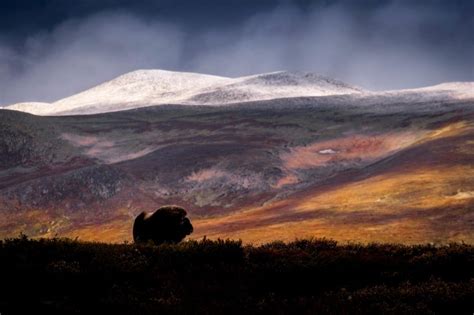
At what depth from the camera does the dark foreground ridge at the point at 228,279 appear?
372 inches

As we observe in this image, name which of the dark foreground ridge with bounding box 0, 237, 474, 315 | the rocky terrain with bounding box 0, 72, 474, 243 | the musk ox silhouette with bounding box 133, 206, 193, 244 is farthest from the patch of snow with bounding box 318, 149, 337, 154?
the dark foreground ridge with bounding box 0, 237, 474, 315

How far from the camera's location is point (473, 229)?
33938 millimetres

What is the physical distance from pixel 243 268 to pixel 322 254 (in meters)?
2.11

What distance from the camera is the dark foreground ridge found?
9445 millimetres

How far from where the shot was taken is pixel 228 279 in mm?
11398

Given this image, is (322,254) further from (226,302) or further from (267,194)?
(267,194)

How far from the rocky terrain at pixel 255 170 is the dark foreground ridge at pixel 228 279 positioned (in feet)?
67.8

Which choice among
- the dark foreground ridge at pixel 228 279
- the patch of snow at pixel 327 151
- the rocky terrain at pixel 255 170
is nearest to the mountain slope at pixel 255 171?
the rocky terrain at pixel 255 170

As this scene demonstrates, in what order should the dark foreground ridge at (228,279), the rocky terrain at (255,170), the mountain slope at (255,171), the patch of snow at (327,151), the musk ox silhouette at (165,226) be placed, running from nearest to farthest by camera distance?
the dark foreground ridge at (228,279), the musk ox silhouette at (165,226), the rocky terrain at (255,170), the mountain slope at (255,171), the patch of snow at (327,151)

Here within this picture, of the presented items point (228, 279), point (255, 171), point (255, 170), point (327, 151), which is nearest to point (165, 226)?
point (228, 279)

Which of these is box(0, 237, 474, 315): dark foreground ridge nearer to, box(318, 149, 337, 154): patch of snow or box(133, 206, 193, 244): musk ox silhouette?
box(133, 206, 193, 244): musk ox silhouette

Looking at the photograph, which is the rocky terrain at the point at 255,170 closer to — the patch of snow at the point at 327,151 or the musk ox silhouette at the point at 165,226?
the patch of snow at the point at 327,151

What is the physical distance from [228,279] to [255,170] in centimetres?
6879

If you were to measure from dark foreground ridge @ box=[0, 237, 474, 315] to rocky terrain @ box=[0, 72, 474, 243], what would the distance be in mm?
20659
